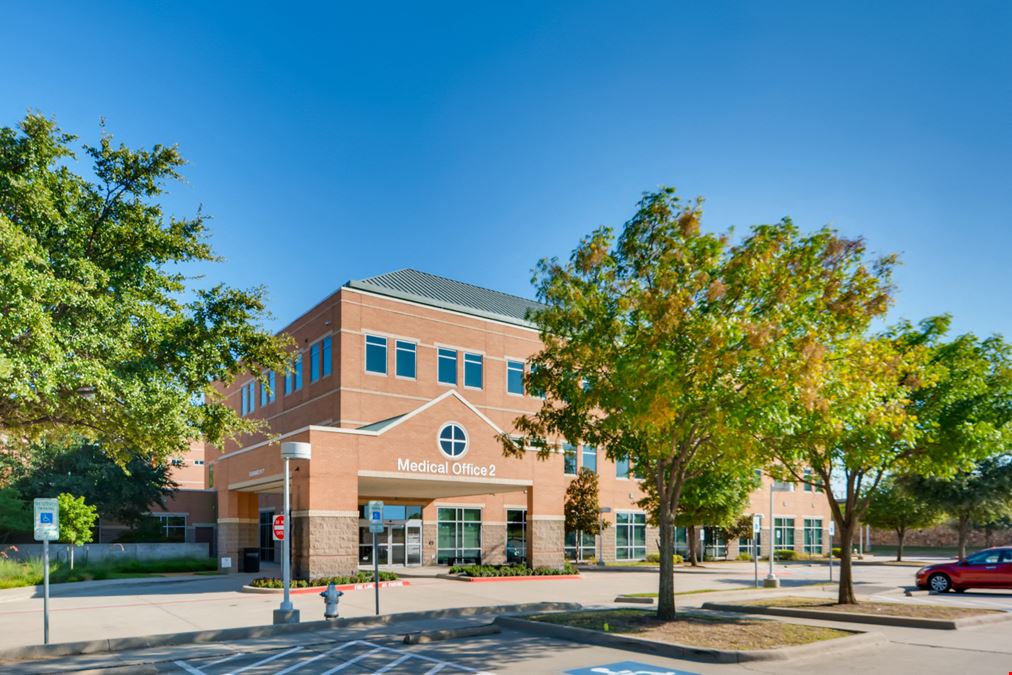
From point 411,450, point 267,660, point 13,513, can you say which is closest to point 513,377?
point 411,450

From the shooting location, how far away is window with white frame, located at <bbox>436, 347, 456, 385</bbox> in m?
42.1

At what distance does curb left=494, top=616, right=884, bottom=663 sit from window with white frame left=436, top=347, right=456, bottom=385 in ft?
85.7

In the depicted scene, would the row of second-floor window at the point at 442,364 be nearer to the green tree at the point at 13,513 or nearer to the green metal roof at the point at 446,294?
the green metal roof at the point at 446,294

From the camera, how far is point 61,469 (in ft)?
155

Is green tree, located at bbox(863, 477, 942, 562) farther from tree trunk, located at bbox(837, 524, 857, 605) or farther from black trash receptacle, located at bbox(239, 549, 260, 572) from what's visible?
black trash receptacle, located at bbox(239, 549, 260, 572)

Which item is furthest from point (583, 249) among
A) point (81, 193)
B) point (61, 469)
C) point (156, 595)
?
point (61, 469)

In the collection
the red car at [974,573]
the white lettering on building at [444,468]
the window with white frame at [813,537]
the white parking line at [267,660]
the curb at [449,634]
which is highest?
the white lettering on building at [444,468]

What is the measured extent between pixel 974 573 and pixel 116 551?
38459 millimetres

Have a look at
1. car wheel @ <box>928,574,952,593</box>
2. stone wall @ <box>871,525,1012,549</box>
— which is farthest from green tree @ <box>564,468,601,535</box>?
stone wall @ <box>871,525,1012,549</box>

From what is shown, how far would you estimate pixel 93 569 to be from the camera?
34.1 metres

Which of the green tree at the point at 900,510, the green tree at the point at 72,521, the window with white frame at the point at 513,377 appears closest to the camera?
the green tree at the point at 72,521

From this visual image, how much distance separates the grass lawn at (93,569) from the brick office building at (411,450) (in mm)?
1983

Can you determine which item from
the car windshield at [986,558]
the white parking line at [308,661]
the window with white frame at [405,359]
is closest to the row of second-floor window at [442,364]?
the window with white frame at [405,359]

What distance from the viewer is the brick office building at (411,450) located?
2950 cm
